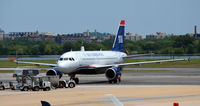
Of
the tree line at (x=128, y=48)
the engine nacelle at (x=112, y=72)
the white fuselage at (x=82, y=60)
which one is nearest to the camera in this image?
the white fuselage at (x=82, y=60)

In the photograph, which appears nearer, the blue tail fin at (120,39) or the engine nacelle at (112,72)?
the engine nacelle at (112,72)

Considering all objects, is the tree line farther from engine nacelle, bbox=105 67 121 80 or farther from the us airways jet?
engine nacelle, bbox=105 67 121 80

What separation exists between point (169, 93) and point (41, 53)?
432 feet

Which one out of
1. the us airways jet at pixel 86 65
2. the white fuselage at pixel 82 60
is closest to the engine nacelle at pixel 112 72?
the us airways jet at pixel 86 65

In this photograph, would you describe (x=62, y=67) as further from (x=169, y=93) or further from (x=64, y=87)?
(x=169, y=93)

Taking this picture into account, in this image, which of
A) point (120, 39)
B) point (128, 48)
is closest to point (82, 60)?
point (120, 39)

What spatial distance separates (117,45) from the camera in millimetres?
63312

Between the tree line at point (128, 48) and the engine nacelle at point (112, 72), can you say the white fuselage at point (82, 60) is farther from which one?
the tree line at point (128, 48)

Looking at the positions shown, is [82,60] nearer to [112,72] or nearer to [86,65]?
[86,65]

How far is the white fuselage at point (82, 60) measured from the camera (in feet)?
164

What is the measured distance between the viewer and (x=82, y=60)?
5219 centimetres

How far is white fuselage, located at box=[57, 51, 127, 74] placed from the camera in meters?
50.1

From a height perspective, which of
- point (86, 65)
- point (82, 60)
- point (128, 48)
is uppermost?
point (128, 48)

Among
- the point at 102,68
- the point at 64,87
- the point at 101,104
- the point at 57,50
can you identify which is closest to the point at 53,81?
the point at 64,87
